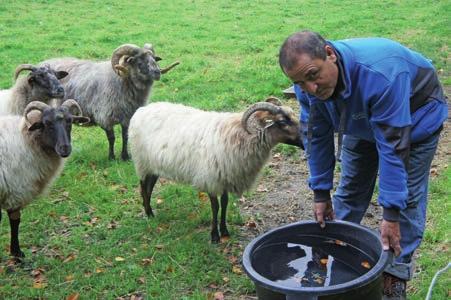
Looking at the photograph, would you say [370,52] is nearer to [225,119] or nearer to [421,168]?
[421,168]

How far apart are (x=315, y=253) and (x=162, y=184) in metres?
3.52

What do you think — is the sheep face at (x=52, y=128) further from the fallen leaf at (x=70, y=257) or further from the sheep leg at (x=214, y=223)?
the sheep leg at (x=214, y=223)

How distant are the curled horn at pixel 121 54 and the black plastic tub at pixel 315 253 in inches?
186

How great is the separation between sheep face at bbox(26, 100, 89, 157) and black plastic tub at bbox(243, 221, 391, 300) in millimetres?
2444

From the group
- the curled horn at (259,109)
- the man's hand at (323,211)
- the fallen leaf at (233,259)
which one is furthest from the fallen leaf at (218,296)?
the curled horn at (259,109)

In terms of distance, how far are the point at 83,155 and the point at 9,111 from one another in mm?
1201

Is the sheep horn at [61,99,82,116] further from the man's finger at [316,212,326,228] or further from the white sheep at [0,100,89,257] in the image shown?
the man's finger at [316,212,326,228]

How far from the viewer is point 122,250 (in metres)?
5.32

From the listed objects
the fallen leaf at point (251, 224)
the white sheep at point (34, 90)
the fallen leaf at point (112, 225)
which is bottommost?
the fallen leaf at point (112, 225)

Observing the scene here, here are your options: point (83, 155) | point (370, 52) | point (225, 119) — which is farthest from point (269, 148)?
point (83, 155)

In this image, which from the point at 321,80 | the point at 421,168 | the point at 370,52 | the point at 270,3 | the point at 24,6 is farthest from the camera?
the point at 270,3

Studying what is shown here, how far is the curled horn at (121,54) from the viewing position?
7.57 m

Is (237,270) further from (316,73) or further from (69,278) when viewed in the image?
(316,73)

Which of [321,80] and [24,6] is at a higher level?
[321,80]
